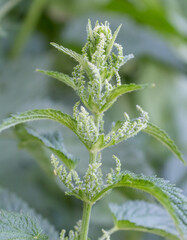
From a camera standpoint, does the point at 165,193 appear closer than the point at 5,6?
Yes

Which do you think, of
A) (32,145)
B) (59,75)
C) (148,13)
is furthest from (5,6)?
(59,75)

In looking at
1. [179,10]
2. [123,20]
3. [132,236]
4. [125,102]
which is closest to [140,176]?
[132,236]

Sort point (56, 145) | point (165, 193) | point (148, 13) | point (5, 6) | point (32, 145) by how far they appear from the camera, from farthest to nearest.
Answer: point (148, 13)
point (5, 6)
point (32, 145)
point (56, 145)
point (165, 193)

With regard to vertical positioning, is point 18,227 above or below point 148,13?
below

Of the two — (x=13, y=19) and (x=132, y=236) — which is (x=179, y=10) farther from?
(x=132, y=236)

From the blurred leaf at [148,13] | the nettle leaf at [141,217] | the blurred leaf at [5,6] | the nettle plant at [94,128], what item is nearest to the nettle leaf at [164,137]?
the nettle plant at [94,128]

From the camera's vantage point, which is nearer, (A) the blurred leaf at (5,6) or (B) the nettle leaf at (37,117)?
(B) the nettle leaf at (37,117)

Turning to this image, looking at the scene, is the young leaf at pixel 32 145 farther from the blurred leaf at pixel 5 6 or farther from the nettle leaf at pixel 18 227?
the blurred leaf at pixel 5 6

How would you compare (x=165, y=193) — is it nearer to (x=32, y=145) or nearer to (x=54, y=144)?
(x=54, y=144)
